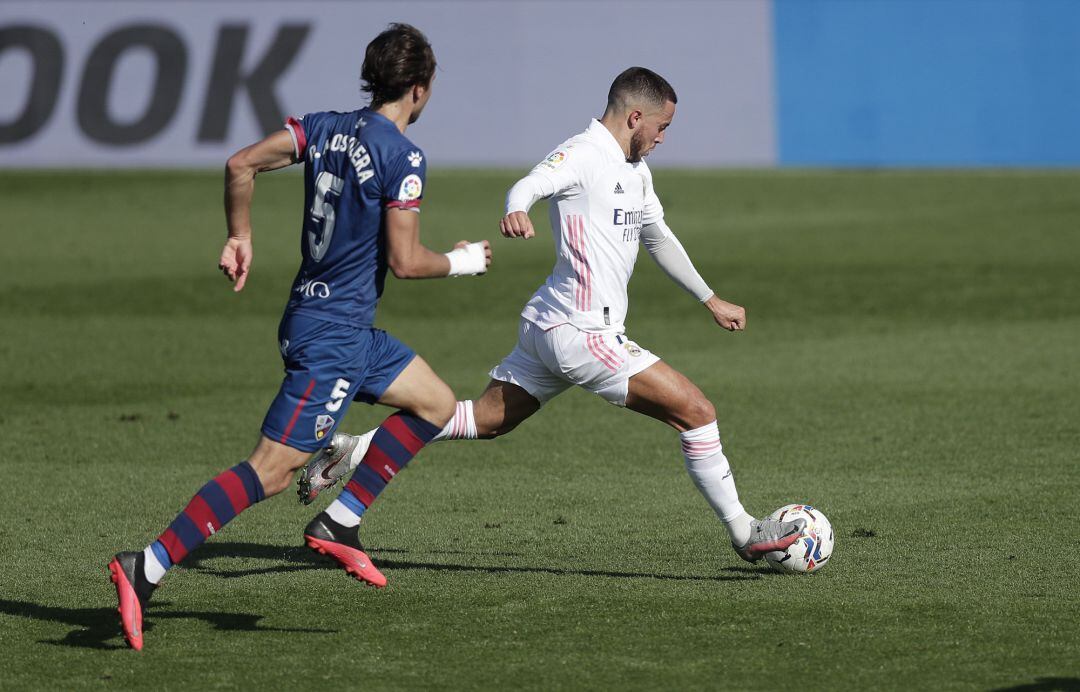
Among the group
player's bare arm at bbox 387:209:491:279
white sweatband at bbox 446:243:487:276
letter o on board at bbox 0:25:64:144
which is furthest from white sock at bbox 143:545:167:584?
letter o on board at bbox 0:25:64:144

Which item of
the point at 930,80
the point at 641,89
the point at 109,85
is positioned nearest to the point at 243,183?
the point at 641,89

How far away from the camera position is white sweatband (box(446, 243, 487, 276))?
580 cm

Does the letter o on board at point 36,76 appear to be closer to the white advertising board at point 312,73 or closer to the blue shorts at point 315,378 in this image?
the white advertising board at point 312,73

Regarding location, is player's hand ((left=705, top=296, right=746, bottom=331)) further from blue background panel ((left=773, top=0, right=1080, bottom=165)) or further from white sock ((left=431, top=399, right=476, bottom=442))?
blue background panel ((left=773, top=0, right=1080, bottom=165))

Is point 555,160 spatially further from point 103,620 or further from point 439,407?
point 103,620

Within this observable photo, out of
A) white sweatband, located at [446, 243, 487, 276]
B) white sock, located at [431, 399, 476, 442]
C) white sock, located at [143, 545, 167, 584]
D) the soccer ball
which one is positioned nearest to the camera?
white sock, located at [143, 545, 167, 584]

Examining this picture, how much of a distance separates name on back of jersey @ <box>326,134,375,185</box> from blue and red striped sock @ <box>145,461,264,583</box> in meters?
1.09

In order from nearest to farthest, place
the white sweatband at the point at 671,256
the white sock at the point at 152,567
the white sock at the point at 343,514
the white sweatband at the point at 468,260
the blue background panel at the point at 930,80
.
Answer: the white sock at the point at 152,567 → the white sweatband at the point at 468,260 → the white sock at the point at 343,514 → the white sweatband at the point at 671,256 → the blue background panel at the point at 930,80

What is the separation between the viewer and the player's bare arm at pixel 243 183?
5895 millimetres

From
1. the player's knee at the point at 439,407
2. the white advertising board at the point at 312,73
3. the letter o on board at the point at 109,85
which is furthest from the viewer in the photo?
the letter o on board at the point at 109,85

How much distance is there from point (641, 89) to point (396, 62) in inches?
52.8

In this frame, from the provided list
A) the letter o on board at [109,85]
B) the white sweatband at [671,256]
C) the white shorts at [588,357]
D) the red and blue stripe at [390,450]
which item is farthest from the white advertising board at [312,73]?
the red and blue stripe at [390,450]

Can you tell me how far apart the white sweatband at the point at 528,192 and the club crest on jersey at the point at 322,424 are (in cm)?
105

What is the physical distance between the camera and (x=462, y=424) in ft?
23.0
